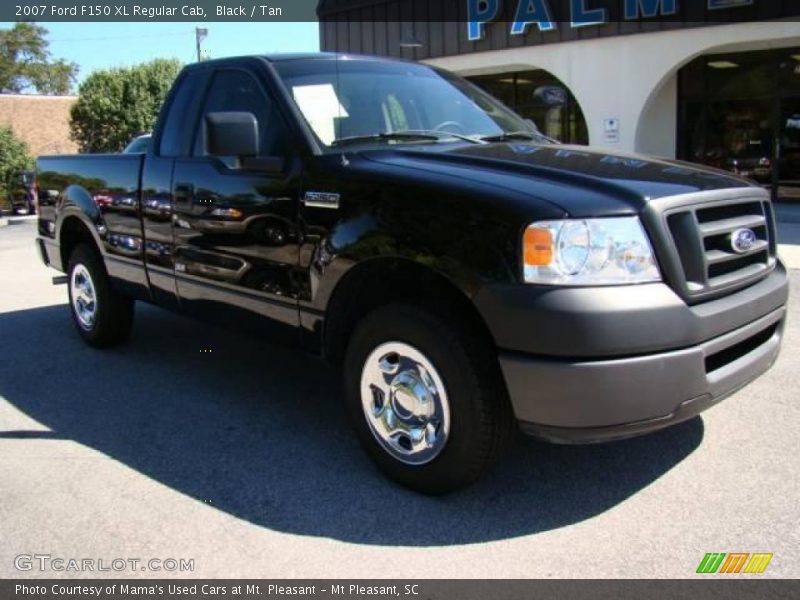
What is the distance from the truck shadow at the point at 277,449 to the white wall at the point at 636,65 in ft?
36.2

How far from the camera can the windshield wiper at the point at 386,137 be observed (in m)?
3.78

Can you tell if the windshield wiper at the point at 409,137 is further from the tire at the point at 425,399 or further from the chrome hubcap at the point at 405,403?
the chrome hubcap at the point at 405,403

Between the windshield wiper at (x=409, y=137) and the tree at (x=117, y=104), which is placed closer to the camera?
the windshield wiper at (x=409, y=137)

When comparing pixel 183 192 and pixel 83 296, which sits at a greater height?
pixel 183 192

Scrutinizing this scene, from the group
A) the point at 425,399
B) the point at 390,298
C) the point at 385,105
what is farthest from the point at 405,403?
the point at 385,105

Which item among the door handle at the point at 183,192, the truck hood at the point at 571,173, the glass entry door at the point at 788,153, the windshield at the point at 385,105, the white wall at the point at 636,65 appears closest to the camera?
the truck hood at the point at 571,173

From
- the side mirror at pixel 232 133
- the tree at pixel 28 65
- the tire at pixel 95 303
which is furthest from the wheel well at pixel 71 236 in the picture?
the tree at pixel 28 65

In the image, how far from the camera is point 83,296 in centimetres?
588

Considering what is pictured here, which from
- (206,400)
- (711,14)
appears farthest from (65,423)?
(711,14)

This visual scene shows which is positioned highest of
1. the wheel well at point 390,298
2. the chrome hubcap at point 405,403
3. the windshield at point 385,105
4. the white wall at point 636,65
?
the white wall at point 636,65

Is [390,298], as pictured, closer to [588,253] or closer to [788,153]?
[588,253]

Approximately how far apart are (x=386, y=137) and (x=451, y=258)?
1.16 meters
